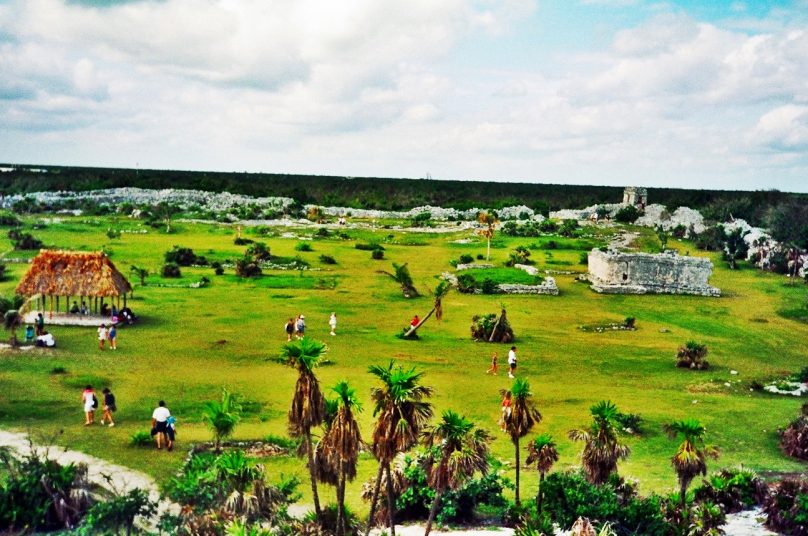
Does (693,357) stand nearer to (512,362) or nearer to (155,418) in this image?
(512,362)

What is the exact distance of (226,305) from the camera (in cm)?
3472

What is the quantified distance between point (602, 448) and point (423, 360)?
1315 centimetres

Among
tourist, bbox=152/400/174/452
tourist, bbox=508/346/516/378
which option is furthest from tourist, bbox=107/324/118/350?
tourist, bbox=508/346/516/378

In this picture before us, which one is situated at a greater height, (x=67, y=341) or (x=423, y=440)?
(x=423, y=440)

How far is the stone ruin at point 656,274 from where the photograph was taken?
1700 inches

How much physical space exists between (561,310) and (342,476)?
27.0 m

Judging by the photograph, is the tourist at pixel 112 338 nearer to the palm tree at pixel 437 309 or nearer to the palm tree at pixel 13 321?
the palm tree at pixel 13 321

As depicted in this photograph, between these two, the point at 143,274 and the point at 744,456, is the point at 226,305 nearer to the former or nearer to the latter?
the point at 143,274

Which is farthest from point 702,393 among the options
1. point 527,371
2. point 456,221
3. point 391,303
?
point 456,221

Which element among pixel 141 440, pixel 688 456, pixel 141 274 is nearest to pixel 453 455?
pixel 688 456

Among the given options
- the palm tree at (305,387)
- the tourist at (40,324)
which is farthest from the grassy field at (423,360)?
the palm tree at (305,387)

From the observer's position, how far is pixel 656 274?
4397cm

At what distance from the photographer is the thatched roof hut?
96.0 feet

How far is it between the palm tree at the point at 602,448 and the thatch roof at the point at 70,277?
71.4 ft
